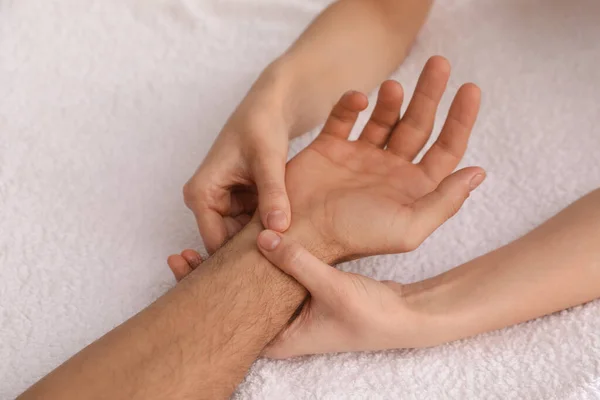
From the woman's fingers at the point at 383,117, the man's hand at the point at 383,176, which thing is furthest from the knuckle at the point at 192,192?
the woman's fingers at the point at 383,117

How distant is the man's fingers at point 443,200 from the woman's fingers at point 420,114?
4.0 inches

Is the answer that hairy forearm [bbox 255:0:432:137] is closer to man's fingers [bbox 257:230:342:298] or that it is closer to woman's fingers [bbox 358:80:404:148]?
woman's fingers [bbox 358:80:404:148]

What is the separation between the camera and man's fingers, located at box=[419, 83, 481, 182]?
31.3 inches

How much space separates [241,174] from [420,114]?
0.23 meters

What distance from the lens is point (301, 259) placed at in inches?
27.4

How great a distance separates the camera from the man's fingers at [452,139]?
0.79 meters

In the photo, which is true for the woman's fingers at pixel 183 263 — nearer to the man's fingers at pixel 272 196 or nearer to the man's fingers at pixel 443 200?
the man's fingers at pixel 272 196

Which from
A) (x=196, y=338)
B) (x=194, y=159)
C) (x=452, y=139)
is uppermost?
(x=452, y=139)

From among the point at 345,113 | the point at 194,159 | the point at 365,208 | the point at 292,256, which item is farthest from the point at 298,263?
the point at 194,159

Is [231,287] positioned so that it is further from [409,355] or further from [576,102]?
[576,102]

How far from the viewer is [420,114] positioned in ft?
2.72

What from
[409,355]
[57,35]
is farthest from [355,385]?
[57,35]

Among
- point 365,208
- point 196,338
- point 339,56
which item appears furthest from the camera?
point 339,56

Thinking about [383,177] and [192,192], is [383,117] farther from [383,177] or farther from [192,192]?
[192,192]
